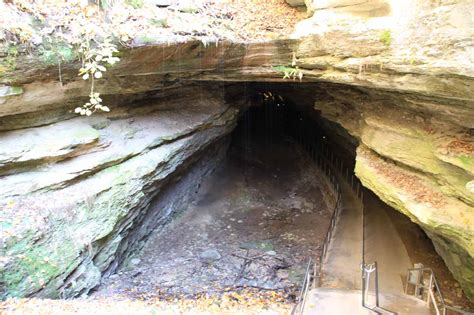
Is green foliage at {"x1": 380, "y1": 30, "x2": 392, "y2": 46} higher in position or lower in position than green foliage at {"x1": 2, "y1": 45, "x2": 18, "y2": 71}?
higher

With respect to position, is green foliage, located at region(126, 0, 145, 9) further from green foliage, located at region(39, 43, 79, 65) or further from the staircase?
the staircase

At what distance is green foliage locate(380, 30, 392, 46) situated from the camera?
6.67 m

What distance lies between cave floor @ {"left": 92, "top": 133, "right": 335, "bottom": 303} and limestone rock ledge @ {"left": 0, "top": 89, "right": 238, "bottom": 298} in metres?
0.97

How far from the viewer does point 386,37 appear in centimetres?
671

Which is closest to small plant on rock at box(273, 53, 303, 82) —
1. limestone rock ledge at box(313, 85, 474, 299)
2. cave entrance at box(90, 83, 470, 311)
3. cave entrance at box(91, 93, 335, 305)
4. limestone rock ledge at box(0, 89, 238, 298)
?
limestone rock ledge at box(313, 85, 474, 299)

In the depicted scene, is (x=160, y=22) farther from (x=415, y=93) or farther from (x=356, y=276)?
(x=356, y=276)

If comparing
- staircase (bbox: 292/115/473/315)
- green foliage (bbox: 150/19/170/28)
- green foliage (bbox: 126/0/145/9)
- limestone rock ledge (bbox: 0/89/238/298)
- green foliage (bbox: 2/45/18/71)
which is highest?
green foliage (bbox: 126/0/145/9)

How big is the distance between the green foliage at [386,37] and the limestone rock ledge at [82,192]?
22.5ft

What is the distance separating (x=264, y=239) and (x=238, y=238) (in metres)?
0.95

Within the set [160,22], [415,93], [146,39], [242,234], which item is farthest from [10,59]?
[242,234]

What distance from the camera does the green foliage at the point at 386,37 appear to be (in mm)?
6668

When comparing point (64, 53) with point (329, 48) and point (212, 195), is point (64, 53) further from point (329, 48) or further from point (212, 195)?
point (212, 195)

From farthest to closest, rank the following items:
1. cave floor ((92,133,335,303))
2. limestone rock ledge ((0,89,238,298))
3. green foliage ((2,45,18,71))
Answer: cave floor ((92,133,335,303))
limestone rock ledge ((0,89,238,298))
green foliage ((2,45,18,71))

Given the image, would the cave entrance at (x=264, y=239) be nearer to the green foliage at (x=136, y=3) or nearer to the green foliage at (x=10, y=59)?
the green foliage at (x=10, y=59)
